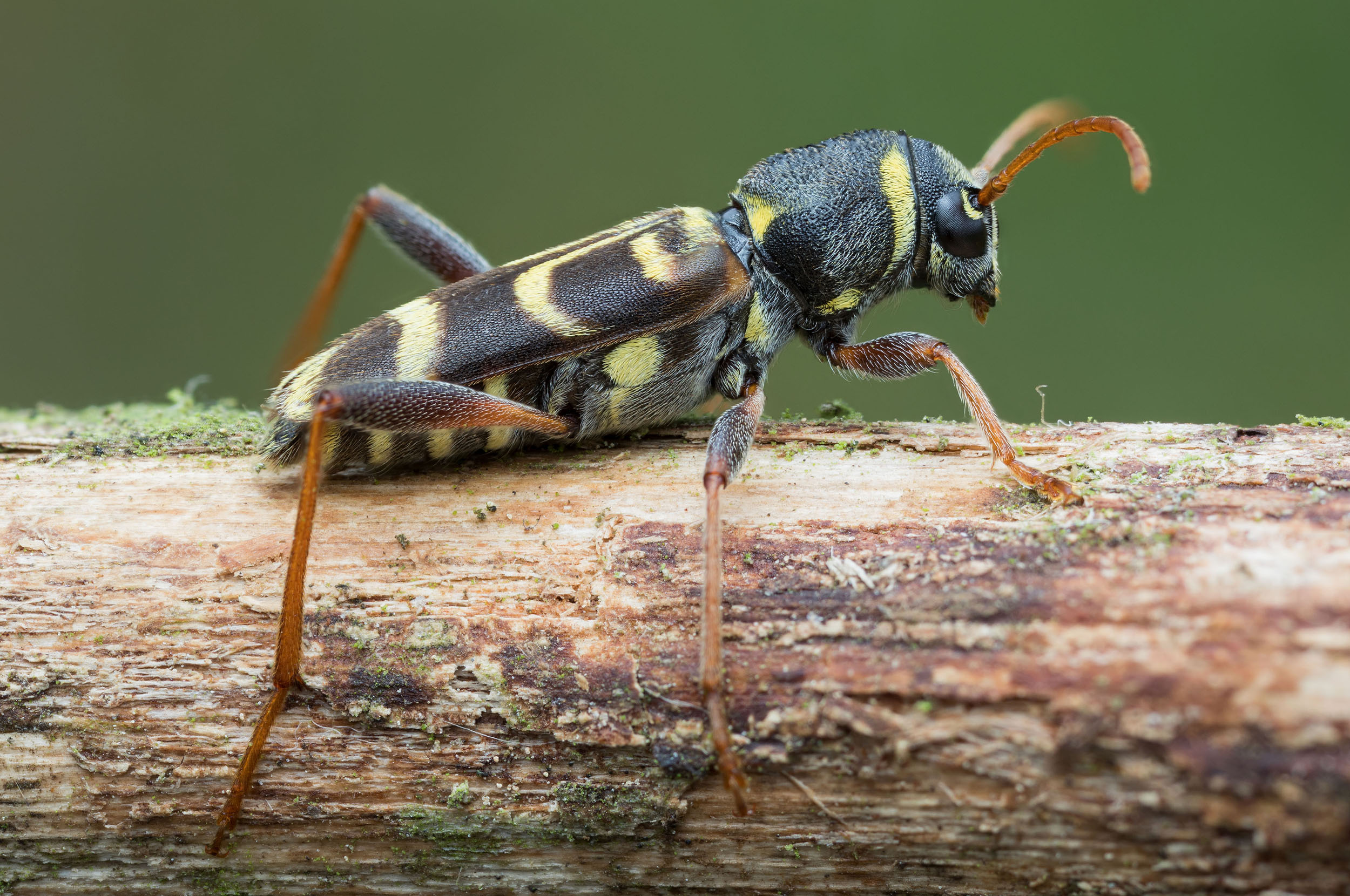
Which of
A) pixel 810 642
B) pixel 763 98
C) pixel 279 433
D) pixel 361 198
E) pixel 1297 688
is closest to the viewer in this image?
pixel 1297 688

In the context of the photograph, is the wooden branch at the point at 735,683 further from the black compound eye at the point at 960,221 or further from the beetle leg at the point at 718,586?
the black compound eye at the point at 960,221

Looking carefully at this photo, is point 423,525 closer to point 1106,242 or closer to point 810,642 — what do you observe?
point 810,642

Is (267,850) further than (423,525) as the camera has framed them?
No

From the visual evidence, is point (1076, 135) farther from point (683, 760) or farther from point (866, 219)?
point (683, 760)

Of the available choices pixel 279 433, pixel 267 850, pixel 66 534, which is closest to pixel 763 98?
pixel 279 433

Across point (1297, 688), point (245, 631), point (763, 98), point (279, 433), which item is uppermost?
point (763, 98)

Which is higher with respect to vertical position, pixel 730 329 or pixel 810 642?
pixel 730 329

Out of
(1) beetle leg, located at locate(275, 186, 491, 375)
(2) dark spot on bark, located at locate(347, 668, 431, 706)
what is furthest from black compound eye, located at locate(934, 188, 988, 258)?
(2) dark spot on bark, located at locate(347, 668, 431, 706)
